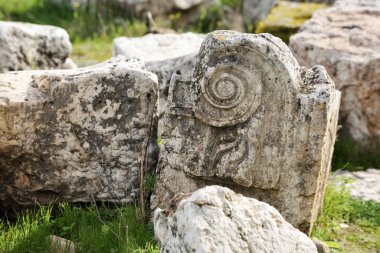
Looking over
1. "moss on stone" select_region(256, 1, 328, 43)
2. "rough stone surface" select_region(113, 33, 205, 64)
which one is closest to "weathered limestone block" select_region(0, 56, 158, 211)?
"rough stone surface" select_region(113, 33, 205, 64)

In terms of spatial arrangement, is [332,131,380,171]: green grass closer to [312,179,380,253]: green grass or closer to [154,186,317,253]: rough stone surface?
[312,179,380,253]: green grass

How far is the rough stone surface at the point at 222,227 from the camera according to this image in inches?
143

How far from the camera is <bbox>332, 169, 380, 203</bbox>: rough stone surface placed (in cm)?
632

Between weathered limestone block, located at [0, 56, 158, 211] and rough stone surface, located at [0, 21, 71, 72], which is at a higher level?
rough stone surface, located at [0, 21, 71, 72]

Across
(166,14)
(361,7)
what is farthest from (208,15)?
(361,7)

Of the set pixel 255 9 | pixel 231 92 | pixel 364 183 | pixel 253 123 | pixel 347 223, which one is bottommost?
pixel 347 223

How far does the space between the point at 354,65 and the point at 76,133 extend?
124 inches

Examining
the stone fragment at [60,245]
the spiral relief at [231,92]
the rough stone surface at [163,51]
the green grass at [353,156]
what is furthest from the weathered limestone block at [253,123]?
the green grass at [353,156]

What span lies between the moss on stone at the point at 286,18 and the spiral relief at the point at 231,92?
457cm

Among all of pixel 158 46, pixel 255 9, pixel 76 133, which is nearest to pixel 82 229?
pixel 76 133

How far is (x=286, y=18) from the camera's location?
380 inches

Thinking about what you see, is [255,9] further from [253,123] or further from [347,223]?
[253,123]

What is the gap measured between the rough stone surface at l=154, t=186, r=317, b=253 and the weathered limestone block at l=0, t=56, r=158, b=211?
4.49 feet

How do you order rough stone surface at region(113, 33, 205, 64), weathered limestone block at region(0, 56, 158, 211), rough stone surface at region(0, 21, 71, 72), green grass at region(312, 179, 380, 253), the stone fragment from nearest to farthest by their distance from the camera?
the stone fragment
weathered limestone block at region(0, 56, 158, 211)
green grass at region(312, 179, 380, 253)
rough stone surface at region(0, 21, 71, 72)
rough stone surface at region(113, 33, 205, 64)
